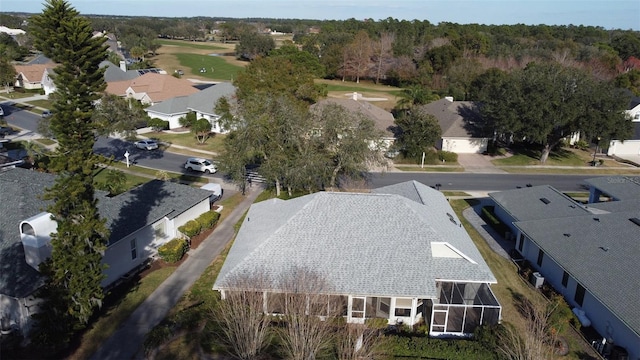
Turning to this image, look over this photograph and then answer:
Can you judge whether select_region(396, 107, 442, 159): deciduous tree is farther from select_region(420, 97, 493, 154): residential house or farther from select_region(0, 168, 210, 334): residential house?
select_region(0, 168, 210, 334): residential house

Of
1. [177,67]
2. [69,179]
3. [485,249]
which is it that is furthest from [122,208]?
[177,67]

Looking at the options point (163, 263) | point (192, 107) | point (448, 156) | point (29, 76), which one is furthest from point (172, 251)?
point (29, 76)

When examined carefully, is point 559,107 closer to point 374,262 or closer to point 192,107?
point 374,262

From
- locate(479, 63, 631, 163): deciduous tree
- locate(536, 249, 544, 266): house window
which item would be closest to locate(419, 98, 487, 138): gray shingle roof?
locate(479, 63, 631, 163): deciduous tree

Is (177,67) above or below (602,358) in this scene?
above

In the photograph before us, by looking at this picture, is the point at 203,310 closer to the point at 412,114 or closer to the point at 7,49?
the point at 412,114

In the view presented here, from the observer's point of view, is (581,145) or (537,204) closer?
(537,204)
